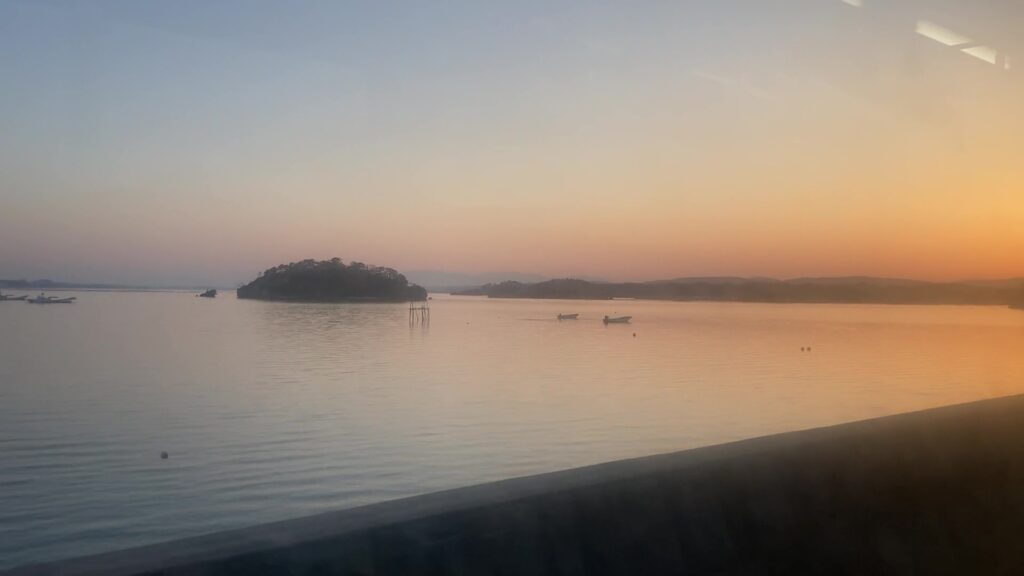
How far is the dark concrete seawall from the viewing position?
11.0 ft

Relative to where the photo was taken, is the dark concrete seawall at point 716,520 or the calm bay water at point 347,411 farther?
the calm bay water at point 347,411

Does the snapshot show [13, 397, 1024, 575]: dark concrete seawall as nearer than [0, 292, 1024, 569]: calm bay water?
Yes

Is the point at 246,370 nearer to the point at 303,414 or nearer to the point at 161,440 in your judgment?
the point at 303,414

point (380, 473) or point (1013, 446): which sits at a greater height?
point (1013, 446)

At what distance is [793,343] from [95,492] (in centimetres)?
4190

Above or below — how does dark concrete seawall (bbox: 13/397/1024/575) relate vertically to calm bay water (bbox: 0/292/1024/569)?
above

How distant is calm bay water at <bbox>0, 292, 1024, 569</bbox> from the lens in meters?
12.6

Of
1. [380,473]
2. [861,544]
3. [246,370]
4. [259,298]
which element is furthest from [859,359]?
[259,298]

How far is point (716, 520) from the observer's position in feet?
14.9

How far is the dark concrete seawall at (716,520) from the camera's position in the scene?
3357mm

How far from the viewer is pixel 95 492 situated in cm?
1295

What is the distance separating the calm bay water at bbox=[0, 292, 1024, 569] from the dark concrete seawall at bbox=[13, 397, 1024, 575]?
7636 millimetres

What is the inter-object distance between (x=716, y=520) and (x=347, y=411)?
17.3 m

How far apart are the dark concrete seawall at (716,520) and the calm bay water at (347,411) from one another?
764 centimetres
